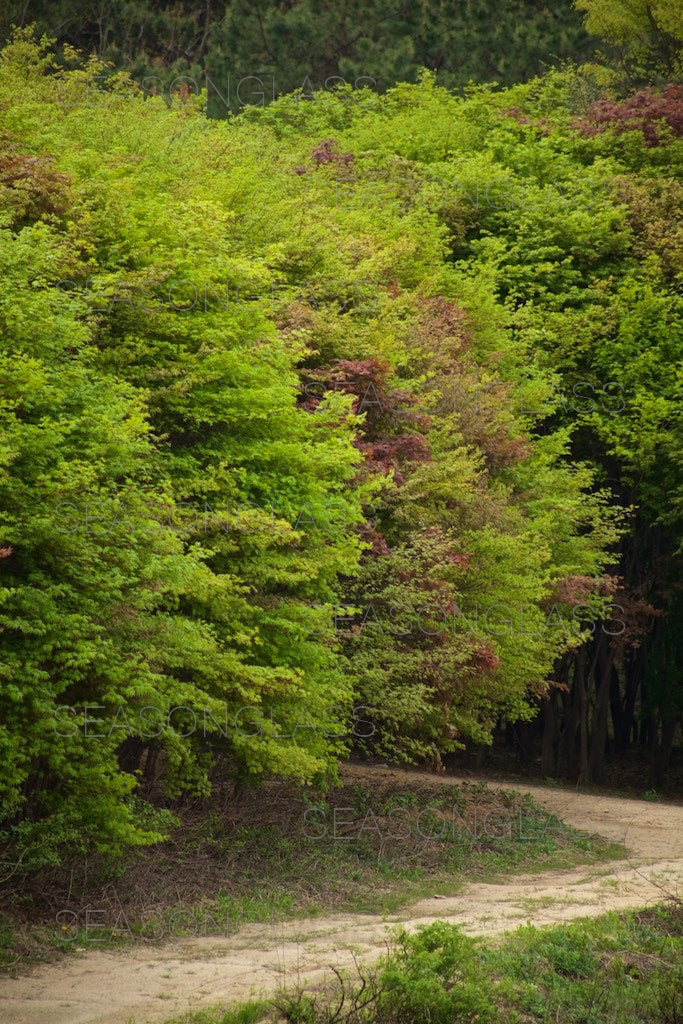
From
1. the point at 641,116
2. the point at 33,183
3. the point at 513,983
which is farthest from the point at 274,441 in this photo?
the point at 641,116

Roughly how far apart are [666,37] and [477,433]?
26716 millimetres

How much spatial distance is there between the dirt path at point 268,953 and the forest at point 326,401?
1.41 metres

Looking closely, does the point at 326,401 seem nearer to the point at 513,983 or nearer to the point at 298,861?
the point at 298,861

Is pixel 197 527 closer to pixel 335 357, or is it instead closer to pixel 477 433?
pixel 335 357

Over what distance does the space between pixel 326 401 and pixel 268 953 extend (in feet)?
28.0

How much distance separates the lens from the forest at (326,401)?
1334 cm

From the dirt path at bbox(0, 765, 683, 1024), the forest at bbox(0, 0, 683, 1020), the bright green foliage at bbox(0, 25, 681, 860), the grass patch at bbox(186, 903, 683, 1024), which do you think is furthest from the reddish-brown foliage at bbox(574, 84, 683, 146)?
the grass patch at bbox(186, 903, 683, 1024)

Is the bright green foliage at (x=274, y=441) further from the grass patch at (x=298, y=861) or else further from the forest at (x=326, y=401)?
the grass patch at (x=298, y=861)

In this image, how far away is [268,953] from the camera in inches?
517

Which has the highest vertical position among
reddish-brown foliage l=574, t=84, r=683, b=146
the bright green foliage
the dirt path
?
reddish-brown foliage l=574, t=84, r=683, b=146

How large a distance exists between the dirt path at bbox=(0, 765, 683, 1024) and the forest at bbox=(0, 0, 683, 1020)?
4.64 feet

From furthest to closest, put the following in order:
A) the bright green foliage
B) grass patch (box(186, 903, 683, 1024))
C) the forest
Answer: the forest < the bright green foliage < grass patch (box(186, 903, 683, 1024))

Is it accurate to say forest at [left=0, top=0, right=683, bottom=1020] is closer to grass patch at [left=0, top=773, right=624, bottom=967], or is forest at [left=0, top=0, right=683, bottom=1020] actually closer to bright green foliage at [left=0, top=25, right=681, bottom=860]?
bright green foliage at [left=0, top=25, right=681, bottom=860]

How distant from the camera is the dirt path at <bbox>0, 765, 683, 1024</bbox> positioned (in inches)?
431
